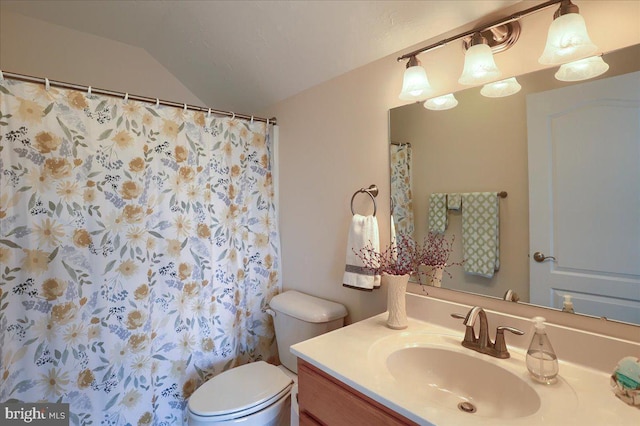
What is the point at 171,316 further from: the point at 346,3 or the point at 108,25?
the point at 108,25

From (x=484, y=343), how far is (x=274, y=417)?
943 millimetres

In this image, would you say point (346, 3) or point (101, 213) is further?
point (101, 213)

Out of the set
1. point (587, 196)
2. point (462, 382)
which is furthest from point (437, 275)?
point (587, 196)

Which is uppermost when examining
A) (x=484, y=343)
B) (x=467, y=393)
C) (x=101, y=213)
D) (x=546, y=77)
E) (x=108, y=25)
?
(x=108, y=25)

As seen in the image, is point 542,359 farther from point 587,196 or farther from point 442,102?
point 442,102

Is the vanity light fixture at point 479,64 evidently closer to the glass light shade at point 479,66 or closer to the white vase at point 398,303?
the glass light shade at point 479,66

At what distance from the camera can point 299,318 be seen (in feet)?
5.17

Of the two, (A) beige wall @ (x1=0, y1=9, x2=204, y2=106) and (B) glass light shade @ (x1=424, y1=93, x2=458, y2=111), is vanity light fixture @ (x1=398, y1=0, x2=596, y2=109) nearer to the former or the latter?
(B) glass light shade @ (x1=424, y1=93, x2=458, y2=111)

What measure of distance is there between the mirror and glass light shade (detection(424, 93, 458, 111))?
18mm

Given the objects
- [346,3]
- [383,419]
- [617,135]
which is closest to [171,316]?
[383,419]

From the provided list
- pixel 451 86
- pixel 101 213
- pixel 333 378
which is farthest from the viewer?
pixel 101 213

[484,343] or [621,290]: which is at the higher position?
[621,290]

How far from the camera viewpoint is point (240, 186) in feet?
6.18

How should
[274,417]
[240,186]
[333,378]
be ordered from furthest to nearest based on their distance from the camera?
[240,186] → [274,417] → [333,378]
